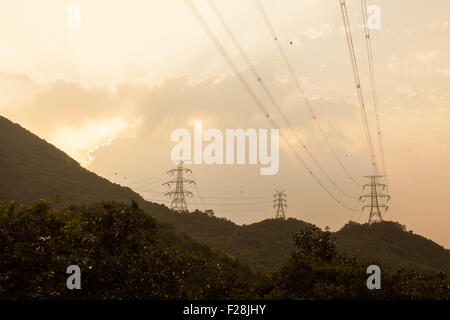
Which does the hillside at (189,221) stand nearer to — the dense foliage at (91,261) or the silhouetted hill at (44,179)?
the silhouetted hill at (44,179)

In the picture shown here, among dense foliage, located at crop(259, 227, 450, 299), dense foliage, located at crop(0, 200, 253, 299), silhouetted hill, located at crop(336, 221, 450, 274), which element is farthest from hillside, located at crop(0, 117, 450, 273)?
dense foliage, located at crop(0, 200, 253, 299)

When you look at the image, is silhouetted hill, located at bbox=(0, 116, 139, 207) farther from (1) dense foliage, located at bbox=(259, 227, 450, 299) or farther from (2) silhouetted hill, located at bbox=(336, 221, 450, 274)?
(1) dense foliage, located at bbox=(259, 227, 450, 299)

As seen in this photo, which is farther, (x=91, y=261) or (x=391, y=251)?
(x=391, y=251)

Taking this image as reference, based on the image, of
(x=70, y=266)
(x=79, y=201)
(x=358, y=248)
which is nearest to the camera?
(x=70, y=266)

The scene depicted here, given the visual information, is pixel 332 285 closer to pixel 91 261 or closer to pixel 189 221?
pixel 91 261

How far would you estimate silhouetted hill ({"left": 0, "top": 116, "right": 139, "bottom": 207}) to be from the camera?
145750 mm

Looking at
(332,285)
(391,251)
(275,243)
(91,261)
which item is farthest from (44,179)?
(332,285)

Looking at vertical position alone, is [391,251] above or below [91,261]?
below

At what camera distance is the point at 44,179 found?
160875 mm

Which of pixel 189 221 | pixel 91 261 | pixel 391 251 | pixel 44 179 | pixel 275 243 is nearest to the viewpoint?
pixel 91 261
